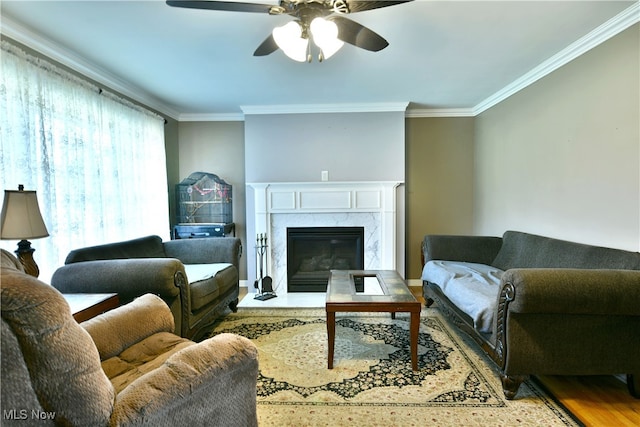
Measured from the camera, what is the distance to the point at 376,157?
154 inches

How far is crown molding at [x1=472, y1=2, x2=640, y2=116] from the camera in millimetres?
1973

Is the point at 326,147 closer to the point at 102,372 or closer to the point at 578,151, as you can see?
the point at 578,151

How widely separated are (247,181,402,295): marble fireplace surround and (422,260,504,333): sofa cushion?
0.77 meters

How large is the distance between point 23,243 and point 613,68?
12.6ft

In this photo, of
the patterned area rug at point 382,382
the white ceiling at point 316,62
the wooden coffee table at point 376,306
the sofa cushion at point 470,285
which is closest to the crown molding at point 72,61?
the white ceiling at point 316,62

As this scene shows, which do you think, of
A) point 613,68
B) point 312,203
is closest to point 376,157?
point 312,203

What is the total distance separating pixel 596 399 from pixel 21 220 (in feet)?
10.8

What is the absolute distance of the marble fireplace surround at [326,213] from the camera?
3.88 m

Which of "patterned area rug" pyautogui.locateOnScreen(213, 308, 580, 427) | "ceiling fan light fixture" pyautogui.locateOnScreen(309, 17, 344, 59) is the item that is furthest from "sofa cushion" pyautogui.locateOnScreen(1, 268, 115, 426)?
"ceiling fan light fixture" pyautogui.locateOnScreen(309, 17, 344, 59)

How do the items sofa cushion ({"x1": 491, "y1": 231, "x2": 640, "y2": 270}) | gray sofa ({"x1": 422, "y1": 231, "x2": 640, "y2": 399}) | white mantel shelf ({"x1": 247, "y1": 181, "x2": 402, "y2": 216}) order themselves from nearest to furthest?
gray sofa ({"x1": 422, "y1": 231, "x2": 640, "y2": 399}) < sofa cushion ({"x1": 491, "y1": 231, "x2": 640, "y2": 270}) < white mantel shelf ({"x1": 247, "y1": 181, "x2": 402, "y2": 216})

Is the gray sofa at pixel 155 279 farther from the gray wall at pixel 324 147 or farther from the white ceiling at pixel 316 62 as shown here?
the white ceiling at pixel 316 62

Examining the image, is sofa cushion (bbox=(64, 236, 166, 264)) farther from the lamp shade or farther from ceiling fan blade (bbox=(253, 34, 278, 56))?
ceiling fan blade (bbox=(253, 34, 278, 56))

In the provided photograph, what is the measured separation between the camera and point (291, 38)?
1.65 metres

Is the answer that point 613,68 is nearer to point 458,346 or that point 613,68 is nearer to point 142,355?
point 458,346
